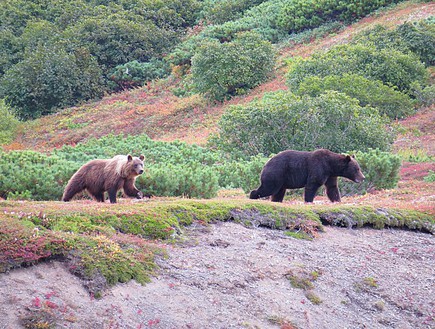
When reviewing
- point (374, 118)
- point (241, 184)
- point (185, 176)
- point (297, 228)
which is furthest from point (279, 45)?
point (297, 228)

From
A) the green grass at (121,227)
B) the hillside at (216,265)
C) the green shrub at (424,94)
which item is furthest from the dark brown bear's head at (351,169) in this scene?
the green shrub at (424,94)

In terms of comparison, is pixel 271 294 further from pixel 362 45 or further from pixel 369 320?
pixel 362 45

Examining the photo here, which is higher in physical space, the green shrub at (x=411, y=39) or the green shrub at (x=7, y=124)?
the green shrub at (x=411, y=39)

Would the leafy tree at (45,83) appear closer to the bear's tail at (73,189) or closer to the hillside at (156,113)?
the hillside at (156,113)

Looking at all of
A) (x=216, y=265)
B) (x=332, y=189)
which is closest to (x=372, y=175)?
(x=332, y=189)

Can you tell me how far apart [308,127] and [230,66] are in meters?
25.1

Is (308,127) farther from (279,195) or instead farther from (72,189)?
(72,189)

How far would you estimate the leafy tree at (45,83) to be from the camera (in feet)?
202

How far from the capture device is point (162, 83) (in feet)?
211

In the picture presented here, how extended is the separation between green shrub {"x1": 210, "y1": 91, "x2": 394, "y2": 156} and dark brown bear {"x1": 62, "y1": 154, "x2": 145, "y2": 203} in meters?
16.2

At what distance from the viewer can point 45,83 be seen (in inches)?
2437

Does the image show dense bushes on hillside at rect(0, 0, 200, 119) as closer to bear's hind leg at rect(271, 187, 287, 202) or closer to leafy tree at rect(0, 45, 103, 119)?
leafy tree at rect(0, 45, 103, 119)

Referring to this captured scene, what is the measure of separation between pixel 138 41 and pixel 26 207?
60.5 metres

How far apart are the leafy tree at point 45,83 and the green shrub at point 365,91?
2756cm
